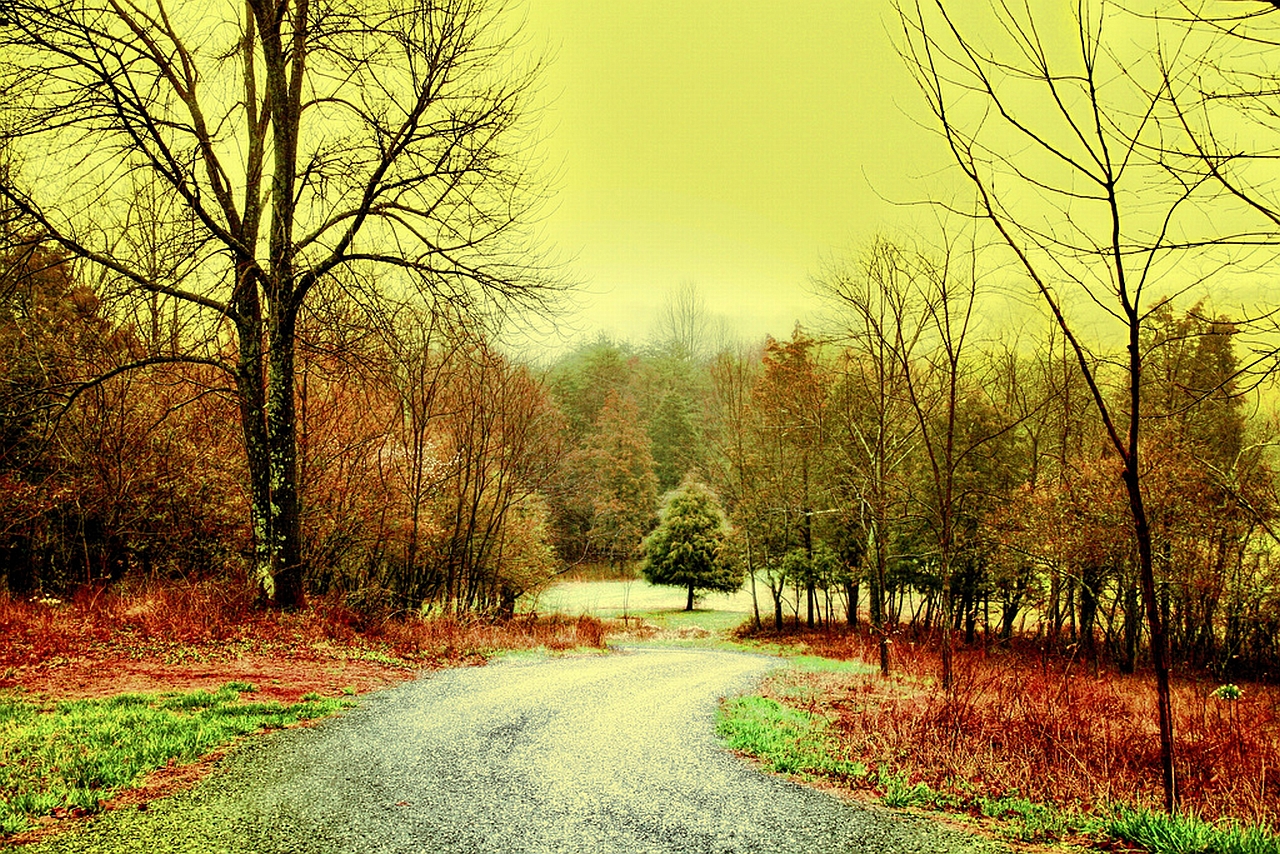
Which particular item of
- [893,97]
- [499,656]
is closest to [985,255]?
[893,97]

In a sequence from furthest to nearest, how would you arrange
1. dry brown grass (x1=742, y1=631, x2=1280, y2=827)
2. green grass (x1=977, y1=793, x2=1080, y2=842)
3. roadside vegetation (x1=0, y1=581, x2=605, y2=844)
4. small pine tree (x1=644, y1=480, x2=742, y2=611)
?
small pine tree (x1=644, y1=480, x2=742, y2=611) → dry brown grass (x1=742, y1=631, x2=1280, y2=827) → roadside vegetation (x1=0, y1=581, x2=605, y2=844) → green grass (x1=977, y1=793, x2=1080, y2=842)

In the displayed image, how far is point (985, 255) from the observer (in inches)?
313

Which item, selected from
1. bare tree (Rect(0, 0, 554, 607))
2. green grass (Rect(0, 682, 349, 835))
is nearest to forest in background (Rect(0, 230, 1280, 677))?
bare tree (Rect(0, 0, 554, 607))

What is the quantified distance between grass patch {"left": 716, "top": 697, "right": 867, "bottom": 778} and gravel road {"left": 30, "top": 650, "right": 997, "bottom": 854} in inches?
10.7

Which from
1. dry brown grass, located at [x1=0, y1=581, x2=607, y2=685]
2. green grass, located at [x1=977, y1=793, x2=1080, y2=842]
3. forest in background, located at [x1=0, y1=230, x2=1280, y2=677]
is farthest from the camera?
forest in background, located at [x1=0, y1=230, x2=1280, y2=677]

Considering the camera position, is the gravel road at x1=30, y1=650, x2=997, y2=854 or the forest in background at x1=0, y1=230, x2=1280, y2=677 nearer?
the gravel road at x1=30, y1=650, x2=997, y2=854

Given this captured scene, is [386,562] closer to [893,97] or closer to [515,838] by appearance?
[515,838]

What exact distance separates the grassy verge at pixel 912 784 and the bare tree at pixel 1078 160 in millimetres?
248

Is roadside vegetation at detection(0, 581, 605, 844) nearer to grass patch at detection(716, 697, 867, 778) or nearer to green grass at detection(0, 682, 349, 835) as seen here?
green grass at detection(0, 682, 349, 835)

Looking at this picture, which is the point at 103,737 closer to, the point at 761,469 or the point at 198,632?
the point at 198,632

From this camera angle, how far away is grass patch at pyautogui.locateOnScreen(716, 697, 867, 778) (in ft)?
16.9

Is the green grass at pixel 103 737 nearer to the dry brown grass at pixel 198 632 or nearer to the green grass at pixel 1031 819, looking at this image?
the dry brown grass at pixel 198 632

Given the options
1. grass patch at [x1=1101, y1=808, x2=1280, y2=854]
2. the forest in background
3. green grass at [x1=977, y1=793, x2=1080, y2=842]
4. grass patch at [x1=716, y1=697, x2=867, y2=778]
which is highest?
the forest in background

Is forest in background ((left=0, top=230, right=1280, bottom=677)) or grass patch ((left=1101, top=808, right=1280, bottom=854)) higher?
forest in background ((left=0, top=230, right=1280, bottom=677))
